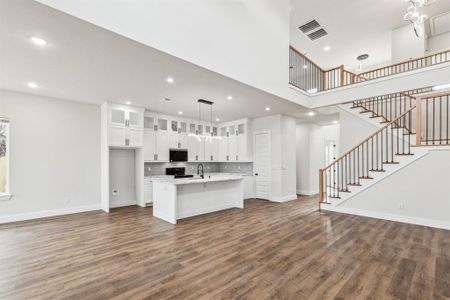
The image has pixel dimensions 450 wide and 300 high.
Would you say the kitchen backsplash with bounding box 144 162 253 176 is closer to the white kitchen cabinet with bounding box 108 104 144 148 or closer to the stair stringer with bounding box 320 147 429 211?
the white kitchen cabinet with bounding box 108 104 144 148

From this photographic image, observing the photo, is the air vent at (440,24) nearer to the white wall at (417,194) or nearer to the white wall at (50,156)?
the white wall at (417,194)

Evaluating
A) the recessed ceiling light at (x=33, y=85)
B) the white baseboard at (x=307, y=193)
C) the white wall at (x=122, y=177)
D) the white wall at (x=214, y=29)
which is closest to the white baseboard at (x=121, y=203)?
the white wall at (x=122, y=177)

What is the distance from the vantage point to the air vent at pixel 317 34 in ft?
22.8

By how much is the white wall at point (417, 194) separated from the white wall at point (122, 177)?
6591 millimetres

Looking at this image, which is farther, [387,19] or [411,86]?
[387,19]

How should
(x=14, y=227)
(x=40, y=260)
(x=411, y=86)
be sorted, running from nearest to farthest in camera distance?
(x=40, y=260) < (x=14, y=227) < (x=411, y=86)

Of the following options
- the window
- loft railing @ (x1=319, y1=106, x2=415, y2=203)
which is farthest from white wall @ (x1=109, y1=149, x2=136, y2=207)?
loft railing @ (x1=319, y1=106, x2=415, y2=203)

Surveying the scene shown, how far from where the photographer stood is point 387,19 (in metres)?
6.34

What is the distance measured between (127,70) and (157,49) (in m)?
1.05

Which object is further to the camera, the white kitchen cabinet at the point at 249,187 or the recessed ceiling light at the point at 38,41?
the white kitchen cabinet at the point at 249,187

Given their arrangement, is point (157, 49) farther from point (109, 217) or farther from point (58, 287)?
point (109, 217)

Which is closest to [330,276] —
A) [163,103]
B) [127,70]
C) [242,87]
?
[242,87]

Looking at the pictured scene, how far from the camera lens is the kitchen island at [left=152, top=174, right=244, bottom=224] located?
479cm

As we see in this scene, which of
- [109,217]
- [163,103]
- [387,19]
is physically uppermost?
[387,19]
